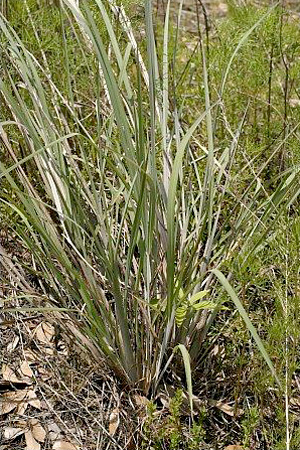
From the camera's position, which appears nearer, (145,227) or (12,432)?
(145,227)

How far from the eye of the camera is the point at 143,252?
4.51 ft

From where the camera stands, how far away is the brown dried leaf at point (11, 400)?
1.53m

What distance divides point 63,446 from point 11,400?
161 mm

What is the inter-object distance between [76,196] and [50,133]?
15 centimetres

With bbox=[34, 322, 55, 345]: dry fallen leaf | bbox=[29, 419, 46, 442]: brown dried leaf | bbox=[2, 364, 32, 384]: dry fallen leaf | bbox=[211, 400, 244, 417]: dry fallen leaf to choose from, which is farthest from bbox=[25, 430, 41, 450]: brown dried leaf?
bbox=[211, 400, 244, 417]: dry fallen leaf

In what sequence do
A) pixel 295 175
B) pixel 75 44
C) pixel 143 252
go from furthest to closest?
pixel 75 44, pixel 295 175, pixel 143 252

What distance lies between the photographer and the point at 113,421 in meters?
1.50

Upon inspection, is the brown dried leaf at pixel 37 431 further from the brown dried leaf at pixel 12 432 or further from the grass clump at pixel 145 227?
the grass clump at pixel 145 227

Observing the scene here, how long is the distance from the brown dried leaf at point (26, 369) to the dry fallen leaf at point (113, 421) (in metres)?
0.21

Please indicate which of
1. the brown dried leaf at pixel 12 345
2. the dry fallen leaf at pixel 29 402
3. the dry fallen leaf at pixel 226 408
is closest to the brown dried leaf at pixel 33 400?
the dry fallen leaf at pixel 29 402

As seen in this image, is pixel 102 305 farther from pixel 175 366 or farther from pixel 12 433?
pixel 12 433

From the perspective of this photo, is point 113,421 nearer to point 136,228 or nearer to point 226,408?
point 226,408

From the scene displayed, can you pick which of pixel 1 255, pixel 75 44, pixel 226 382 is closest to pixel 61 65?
pixel 75 44

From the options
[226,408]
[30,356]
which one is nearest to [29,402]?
[30,356]
